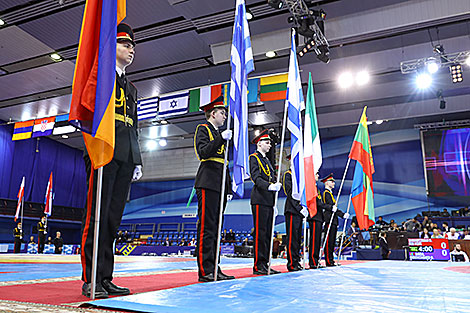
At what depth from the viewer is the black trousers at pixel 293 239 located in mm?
4312

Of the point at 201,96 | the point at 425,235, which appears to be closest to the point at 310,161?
the point at 201,96

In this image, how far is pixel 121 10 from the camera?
7.09 ft

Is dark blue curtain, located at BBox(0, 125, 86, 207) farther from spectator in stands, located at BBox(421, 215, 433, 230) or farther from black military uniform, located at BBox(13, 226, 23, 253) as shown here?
spectator in stands, located at BBox(421, 215, 433, 230)

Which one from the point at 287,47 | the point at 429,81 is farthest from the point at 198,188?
the point at 429,81

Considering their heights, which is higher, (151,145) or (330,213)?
(151,145)

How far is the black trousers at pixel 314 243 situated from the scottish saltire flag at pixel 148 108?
245 inches

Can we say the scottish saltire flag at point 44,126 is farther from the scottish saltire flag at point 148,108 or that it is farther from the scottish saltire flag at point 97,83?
the scottish saltire flag at point 97,83

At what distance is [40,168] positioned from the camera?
650 inches

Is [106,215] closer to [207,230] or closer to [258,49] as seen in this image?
[207,230]

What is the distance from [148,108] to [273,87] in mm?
3481

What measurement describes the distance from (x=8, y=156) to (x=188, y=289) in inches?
634

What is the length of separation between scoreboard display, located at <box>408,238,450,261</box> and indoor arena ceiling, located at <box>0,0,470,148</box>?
4.51 metres

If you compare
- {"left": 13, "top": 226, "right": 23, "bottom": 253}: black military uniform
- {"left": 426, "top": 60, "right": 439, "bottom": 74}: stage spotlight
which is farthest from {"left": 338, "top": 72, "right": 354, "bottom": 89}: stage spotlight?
{"left": 13, "top": 226, "right": 23, "bottom": 253}: black military uniform

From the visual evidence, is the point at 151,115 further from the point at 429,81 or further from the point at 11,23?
the point at 429,81
